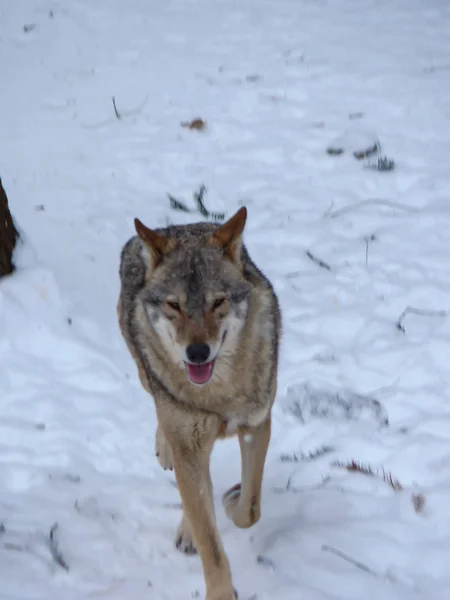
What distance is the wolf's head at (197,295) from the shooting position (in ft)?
11.5

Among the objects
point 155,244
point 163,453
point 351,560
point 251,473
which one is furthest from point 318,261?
point 351,560

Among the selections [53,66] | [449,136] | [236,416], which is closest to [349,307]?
[236,416]

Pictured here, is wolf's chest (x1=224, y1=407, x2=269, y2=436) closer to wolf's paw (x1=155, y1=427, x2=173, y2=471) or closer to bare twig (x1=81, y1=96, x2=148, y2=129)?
wolf's paw (x1=155, y1=427, x2=173, y2=471)

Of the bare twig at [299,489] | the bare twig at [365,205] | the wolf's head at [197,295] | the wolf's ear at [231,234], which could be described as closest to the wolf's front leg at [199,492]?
the wolf's head at [197,295]

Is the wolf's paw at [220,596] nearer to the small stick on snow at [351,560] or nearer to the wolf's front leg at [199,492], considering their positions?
the wolf's front leg at [199,492]

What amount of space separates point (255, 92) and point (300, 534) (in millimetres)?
6502

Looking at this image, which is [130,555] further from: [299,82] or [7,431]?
[299,82]

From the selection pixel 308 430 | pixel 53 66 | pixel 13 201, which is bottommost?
pixel 308 430

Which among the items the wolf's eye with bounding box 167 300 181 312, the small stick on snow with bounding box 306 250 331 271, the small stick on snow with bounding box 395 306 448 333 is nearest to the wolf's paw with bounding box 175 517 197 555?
the wolf's eye with bounding box 167 300 181 312

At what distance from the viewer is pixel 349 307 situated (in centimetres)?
605

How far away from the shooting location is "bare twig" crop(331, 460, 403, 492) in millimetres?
4222

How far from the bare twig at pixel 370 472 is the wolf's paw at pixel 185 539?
0.94 m

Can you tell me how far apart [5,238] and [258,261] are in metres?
2.11

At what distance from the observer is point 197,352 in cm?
343
